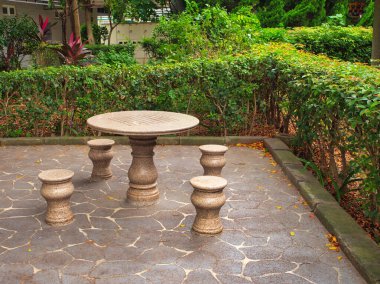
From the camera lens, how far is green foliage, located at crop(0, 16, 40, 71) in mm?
14844

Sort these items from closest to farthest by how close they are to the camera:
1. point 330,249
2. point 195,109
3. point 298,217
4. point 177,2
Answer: point 330,249
point 298,217
point 195,109
point 177,2

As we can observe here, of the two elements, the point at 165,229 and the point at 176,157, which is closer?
the point at 165,229

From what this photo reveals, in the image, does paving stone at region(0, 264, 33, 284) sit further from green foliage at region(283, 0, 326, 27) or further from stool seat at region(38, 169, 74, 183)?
green foliage at region(283, 0, 326, 27)

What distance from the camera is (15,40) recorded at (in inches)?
617

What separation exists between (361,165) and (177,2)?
2008 centimetres

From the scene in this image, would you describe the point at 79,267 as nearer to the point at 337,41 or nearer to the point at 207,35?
the point at 207,35

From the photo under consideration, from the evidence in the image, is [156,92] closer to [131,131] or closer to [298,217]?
[131,131]

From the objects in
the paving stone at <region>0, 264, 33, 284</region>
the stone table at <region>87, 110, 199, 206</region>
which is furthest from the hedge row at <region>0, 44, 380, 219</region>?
the paving stone at <region>0, 264, 33, 284</region>

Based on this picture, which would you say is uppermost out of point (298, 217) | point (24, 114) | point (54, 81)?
point (54, 81)

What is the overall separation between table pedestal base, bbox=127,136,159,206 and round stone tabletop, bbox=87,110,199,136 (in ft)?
0.87

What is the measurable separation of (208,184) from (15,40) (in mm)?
13274

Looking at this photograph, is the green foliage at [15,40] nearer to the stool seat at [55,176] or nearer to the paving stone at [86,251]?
the stool seat at [55,176]

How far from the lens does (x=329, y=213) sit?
5145 millimetres

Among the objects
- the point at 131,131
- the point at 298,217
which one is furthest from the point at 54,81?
the point at 298,217
